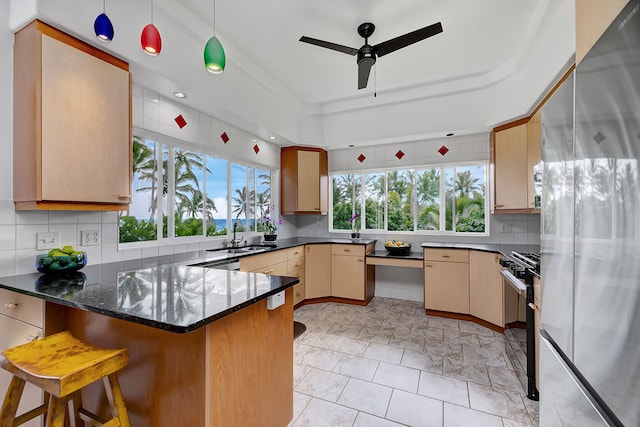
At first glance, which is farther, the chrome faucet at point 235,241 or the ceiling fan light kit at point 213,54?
the chrome faucet at point 235,241

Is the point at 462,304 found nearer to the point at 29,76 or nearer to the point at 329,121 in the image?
the point at 329,121

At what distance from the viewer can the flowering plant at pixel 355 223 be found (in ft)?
14.8

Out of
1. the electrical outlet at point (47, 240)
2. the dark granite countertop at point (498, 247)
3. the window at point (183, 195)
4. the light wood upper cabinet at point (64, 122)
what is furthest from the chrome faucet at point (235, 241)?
the dark granite countertop at point (498, 247)

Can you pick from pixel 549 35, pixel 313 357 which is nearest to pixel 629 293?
pixel 313 357

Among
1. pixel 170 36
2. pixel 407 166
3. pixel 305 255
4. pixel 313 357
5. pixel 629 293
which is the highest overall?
pixel 170 36

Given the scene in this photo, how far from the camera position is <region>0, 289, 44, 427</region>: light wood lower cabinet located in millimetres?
1482

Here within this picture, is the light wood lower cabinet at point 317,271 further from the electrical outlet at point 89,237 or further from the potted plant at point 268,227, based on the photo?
the electrical outlet at point 89,237

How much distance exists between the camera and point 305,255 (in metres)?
4.05

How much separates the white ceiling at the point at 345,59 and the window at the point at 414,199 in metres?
0.62

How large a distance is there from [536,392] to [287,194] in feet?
11.5

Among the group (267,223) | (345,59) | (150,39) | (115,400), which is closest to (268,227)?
(267,223)

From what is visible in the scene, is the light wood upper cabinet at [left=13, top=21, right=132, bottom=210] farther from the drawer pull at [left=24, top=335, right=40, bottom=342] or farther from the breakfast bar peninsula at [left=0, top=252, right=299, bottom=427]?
the drawer pull at [left=24, top=335, right=40, bottom=342]

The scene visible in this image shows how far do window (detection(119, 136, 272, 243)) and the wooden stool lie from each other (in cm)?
128

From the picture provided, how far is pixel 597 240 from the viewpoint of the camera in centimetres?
82
